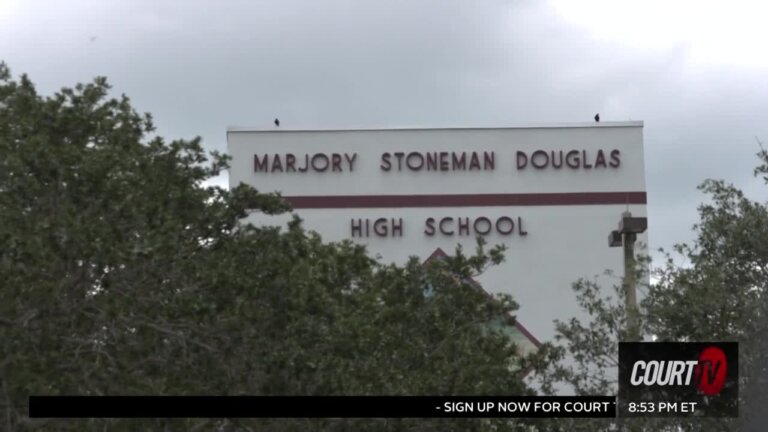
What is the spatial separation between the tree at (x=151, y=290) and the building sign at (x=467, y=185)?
2781 cm

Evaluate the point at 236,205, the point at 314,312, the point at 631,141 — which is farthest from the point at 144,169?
the point at 631,141

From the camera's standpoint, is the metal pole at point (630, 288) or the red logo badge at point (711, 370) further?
the metal pole at point (630, 288)

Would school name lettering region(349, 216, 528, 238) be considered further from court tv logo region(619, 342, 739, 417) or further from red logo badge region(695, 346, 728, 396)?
red logo badge region(695, 346, 728, 396)

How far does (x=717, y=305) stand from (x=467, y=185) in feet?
94.1

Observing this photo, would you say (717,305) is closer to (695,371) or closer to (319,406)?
(695,371)

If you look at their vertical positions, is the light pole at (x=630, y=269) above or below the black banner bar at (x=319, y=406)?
above

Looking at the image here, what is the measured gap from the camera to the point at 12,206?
49.9 feet

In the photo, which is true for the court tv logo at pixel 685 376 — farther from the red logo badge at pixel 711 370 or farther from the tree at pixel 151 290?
the tree at pixel 151 290

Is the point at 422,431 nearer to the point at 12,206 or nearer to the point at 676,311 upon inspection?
the point at 676,311

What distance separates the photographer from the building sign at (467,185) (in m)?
46.2

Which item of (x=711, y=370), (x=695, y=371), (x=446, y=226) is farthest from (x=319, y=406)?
(x=446, y=226)

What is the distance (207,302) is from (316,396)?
Answer: 1935mm

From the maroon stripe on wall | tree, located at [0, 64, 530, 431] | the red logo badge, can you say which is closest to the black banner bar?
tree, located at [0, 64, 530, 431]

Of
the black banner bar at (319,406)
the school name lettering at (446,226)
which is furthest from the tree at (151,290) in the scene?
the school name lettering at (446,226)
